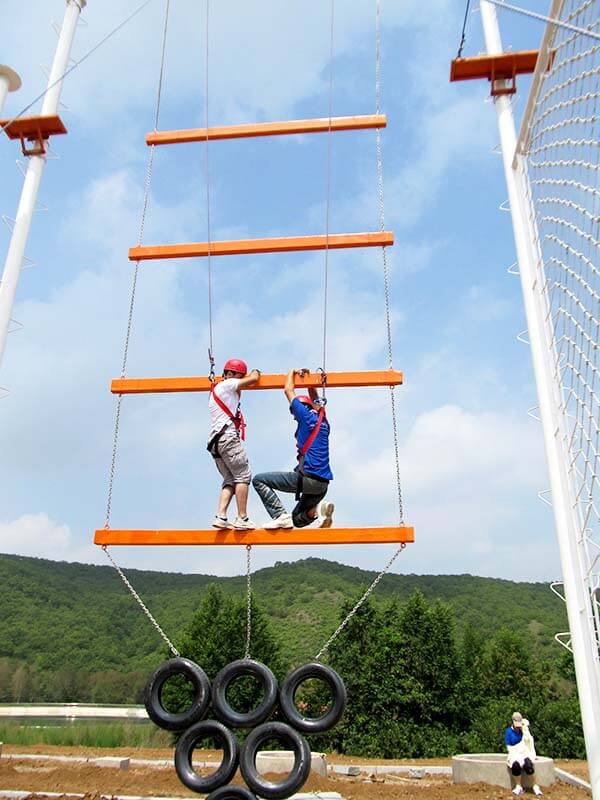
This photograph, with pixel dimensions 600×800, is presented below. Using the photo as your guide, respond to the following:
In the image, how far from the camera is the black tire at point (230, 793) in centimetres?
438

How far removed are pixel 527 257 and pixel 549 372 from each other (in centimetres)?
84

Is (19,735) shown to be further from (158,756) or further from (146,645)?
(146,645)

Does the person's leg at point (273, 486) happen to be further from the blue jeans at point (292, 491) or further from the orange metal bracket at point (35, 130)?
the orange metal bracket at point (35, 130)

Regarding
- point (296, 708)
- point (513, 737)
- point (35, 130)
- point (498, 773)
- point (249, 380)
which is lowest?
point (498, 773)

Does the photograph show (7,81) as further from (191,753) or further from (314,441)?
(191,753)

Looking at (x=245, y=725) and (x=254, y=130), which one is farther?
(x=254, y=130)

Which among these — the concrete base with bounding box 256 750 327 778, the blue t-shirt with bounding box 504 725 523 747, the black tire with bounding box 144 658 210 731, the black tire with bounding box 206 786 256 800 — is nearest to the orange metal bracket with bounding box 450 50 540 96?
the black tire with bounding box 144 658 210 731

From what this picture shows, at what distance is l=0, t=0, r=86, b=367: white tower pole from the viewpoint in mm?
6309

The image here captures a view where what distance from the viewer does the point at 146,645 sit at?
125 ft

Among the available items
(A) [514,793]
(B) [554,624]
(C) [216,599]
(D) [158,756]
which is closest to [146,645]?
(C) [216,599]

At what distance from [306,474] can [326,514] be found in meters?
0.34

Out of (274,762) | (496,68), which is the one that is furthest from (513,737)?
(496,68)

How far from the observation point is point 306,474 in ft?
17.6

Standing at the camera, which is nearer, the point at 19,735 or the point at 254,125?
the point at 254,125
